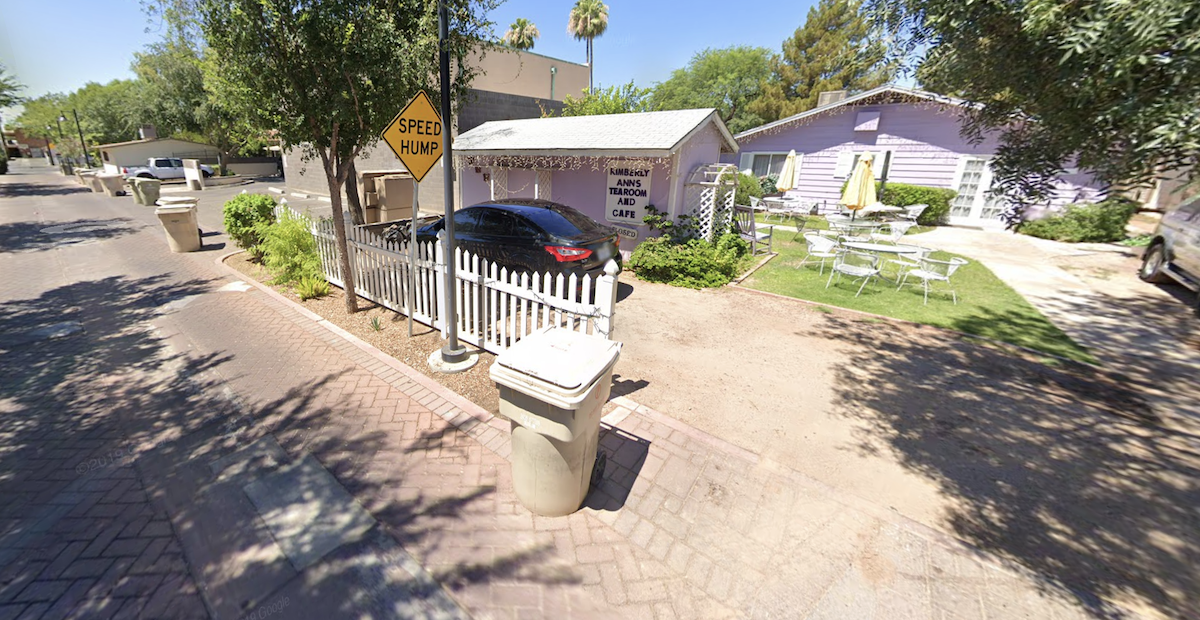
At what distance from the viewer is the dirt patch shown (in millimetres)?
4676

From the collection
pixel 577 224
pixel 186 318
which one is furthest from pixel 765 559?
pixel 186 318

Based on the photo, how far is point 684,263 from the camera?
872cm

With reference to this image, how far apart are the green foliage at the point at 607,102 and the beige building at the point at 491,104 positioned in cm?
56

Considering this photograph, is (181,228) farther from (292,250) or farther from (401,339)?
(401,339)

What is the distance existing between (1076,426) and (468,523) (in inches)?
213

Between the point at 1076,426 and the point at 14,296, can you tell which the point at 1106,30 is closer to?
the point at 1076,426

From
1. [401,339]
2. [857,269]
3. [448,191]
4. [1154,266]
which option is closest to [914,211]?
[1154,266]

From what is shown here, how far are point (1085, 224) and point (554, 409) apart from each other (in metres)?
17.5

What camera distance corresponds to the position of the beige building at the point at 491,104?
14.7 meters

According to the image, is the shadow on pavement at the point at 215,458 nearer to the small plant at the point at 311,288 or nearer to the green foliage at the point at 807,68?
the small plant at the point at 311,288

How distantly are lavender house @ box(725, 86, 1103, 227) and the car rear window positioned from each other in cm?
1202

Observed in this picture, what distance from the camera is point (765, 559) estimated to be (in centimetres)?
282

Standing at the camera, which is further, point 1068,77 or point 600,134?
point 600,134

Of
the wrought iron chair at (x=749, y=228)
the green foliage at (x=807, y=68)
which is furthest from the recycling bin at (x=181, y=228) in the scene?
the green foliage at (x=807, y=68)
